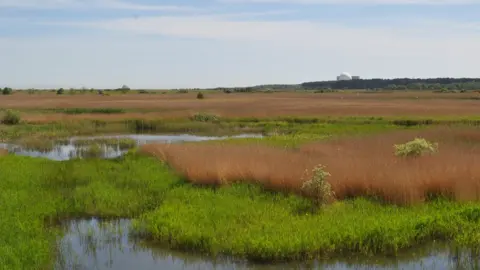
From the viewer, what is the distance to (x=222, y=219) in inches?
561

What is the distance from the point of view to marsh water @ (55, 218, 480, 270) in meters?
11.7

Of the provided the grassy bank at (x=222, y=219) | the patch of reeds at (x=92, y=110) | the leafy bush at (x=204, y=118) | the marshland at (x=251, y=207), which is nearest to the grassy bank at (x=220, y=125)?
the leafy bush at (x=204, y=118)

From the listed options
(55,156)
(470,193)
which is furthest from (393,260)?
(55,156)

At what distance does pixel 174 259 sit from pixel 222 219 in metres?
2.26

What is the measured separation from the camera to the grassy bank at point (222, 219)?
1232 centimetres

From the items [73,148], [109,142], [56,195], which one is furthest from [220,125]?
[56,195]

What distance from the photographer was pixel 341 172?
16.9m

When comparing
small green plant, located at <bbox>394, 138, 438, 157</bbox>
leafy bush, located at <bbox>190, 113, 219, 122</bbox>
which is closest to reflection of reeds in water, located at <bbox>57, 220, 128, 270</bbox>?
small green plant, located at <bbox>394, 138, 438, 157</bbox>

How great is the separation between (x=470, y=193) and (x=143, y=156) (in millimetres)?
14983

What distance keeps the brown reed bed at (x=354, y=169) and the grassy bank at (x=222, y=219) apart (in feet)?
1.80

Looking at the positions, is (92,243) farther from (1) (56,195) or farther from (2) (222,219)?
(1) (56,195)

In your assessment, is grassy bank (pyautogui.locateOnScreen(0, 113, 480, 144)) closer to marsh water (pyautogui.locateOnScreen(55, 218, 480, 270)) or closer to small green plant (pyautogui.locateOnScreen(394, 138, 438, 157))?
small green plant (pyautogui.locateOnScreen(394, 138, 438, 157))

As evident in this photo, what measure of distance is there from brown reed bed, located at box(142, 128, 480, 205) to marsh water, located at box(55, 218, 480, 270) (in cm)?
328

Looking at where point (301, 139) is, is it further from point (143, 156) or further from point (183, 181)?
point (183, 181)
